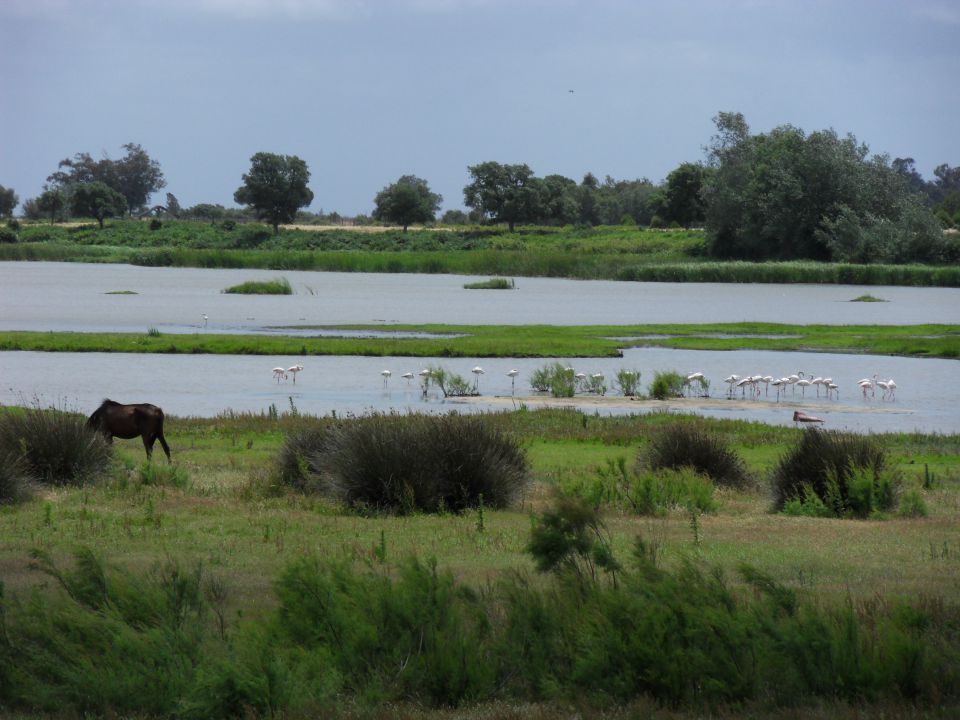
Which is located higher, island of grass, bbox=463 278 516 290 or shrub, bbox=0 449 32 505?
shrub, bbox=0 449 32 505

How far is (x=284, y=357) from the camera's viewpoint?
143ft

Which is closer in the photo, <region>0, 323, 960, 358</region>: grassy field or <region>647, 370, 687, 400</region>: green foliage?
<region>647, 370, 687, 400</region>: green foliage

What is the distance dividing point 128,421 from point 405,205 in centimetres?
15847

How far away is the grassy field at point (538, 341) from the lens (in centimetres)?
4462

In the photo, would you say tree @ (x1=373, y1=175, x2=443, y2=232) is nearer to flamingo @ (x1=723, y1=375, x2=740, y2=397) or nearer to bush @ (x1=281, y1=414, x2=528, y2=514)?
flamingo @ (x1=723, y1=375, x2=740, y2=397)

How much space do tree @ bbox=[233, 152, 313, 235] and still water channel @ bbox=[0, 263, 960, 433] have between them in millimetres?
59161

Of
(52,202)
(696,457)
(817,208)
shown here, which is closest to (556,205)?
(817,208)

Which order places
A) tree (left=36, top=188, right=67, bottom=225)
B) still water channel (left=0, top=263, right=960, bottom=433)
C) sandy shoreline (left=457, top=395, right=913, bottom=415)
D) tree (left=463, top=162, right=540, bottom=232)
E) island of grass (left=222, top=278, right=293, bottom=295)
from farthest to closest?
tree (left=36, top=188, right=67, bottom=225)
tree (left=463, top=162, right=540, bottom=232)
island of grass (left=222, top=278, right=293, bottom=295)
still water channel (left=0, top=263, right=960, bottom=433)
sandy shoreline (left=457, top=395, right=913, bottom=415)

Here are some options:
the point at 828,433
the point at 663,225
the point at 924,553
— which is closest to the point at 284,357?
the point at 828,433

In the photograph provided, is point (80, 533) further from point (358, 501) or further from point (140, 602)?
point (140, 602)

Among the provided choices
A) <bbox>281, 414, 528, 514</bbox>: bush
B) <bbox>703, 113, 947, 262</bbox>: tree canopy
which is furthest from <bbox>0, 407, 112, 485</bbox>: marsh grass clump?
<bbox>703, 113, 947, 262</bbox>: tree canopy

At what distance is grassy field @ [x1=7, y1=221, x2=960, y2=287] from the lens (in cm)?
10381

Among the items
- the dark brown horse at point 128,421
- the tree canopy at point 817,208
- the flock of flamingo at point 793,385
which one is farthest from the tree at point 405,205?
the dark brown horse at point 128,421

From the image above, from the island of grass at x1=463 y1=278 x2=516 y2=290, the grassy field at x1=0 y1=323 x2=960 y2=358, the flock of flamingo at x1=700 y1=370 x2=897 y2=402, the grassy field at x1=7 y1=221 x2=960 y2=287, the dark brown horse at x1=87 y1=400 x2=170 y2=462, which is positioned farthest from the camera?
the grassy field at x1=7 y1=221 x2=960 y2=287
